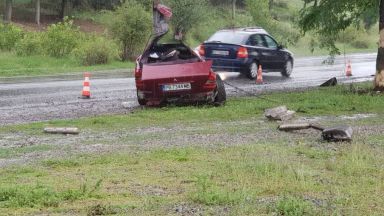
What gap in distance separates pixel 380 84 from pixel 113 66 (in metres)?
16.2

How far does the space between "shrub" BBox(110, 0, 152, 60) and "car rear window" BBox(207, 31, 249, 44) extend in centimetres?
1031

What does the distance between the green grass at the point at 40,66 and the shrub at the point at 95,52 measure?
375mm

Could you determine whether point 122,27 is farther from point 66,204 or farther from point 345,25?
point 66,204

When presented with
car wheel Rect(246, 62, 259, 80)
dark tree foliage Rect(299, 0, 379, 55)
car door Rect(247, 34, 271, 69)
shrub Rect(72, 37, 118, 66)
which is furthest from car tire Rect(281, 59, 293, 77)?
shrub Rect(72, 37, 118, 66)

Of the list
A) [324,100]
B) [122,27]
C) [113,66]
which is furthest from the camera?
[122,27]

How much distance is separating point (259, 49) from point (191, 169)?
583 inches

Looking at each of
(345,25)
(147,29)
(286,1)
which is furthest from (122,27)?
(286,1)

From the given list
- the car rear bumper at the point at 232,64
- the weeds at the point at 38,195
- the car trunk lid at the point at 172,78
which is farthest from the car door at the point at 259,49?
the weeds at the point at 38,195

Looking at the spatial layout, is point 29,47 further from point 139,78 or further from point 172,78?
point 172,78

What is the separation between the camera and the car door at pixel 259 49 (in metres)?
21.2

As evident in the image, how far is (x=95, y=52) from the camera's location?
30.1 m

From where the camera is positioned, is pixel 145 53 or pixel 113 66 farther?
pixel 113 66

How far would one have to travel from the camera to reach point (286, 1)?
90.9 metres

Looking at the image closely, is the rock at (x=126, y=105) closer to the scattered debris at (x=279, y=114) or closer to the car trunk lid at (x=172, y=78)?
the car trunk lid at (x=172, y=78)
